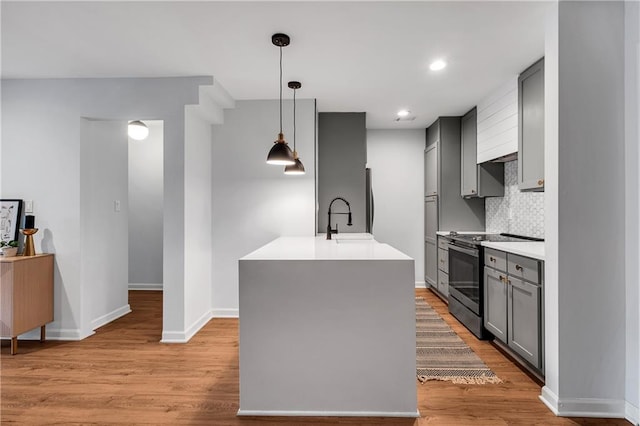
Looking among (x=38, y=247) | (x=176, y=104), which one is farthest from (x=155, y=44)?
(x=38, y=247)

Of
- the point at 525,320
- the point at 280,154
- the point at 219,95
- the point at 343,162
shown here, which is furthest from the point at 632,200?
the point at 219,95

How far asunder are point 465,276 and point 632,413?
1.75m

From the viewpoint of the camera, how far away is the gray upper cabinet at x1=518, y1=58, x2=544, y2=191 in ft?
9.55

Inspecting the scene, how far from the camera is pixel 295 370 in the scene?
6.75 feet

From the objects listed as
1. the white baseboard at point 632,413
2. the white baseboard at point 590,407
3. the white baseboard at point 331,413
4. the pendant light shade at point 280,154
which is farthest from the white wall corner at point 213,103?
the white baseboard at point 632,413

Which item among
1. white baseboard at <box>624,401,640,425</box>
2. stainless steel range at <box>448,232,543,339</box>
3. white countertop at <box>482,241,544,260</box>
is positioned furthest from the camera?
stainless steel range at <box>448,232,543,339</box>

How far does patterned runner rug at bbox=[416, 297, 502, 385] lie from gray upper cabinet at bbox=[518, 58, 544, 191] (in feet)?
4.95

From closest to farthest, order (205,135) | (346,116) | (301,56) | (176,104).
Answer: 1. (301,56)
2. (176,104)
3. (205,135)
4. (346,116)

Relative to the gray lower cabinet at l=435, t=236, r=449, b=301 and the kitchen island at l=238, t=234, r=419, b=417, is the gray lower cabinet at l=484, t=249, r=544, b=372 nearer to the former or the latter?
the kitchen island at l=238, t=234, r=419, b=417

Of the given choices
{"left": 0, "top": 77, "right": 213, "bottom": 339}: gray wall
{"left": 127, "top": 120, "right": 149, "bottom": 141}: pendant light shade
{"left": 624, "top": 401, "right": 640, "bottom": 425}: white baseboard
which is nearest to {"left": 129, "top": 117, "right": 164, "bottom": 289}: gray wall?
{"left": 127, "top": 120, "right": 149, "bottom": 141}: pendant light shade

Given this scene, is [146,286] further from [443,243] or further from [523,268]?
[523,268]

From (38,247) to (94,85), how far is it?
1632mm

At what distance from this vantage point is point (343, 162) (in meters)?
4.57

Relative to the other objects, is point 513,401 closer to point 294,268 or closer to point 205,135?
point 294,268
